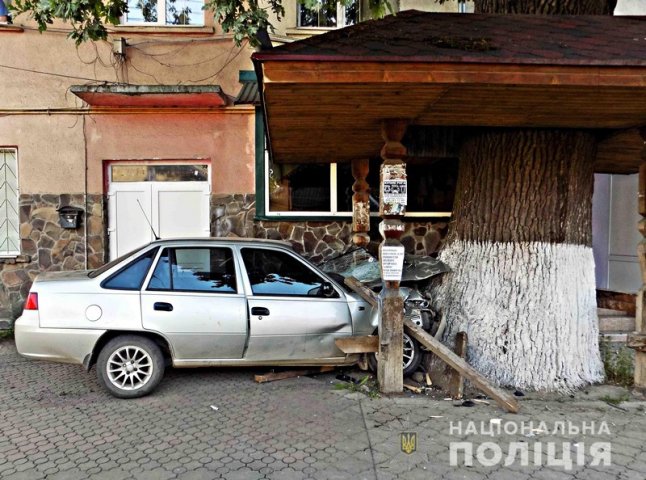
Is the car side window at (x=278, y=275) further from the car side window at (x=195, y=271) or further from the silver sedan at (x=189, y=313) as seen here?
the car side window at (x=195, y=271)

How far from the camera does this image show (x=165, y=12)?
8.35 metres

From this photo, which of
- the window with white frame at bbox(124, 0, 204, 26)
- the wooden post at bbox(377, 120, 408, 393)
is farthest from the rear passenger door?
the window with white frame at bbox(124, 0, 204, 26)

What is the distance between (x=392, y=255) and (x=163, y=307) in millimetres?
2346

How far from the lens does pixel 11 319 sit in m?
8.00

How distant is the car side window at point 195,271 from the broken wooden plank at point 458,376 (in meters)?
2.42

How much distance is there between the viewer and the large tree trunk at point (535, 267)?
5.12 metres

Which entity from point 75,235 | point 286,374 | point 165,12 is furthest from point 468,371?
point 165,12

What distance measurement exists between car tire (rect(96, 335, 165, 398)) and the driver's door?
934mm

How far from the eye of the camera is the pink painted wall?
26.8 feet

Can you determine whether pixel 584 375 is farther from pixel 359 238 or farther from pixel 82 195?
pixel 82 195

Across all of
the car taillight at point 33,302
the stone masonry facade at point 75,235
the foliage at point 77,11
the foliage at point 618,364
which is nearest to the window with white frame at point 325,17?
the stone masonry facade at point 75,235

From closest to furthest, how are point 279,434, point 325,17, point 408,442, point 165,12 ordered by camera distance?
point 408,442 < point 279,434 < point 165,12 < point 325,17

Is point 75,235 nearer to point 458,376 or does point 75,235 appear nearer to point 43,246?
point 43,246

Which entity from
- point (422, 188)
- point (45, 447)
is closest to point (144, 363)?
point (45, 447)
